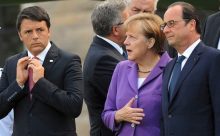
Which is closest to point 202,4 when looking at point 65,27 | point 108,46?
point 65,27

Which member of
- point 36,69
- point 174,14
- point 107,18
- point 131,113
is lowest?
point 131,113

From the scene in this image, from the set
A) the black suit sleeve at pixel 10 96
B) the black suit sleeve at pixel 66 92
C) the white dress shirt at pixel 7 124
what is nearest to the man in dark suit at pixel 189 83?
the black suit sleeve at pixel 66 92

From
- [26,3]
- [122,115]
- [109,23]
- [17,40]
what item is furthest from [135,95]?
[17,40]

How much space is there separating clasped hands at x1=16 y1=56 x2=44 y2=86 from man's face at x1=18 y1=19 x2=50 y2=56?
0.33 feet

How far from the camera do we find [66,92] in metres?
5.07

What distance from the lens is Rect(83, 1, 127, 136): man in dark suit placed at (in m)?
5.52

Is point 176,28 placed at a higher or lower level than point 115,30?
higher

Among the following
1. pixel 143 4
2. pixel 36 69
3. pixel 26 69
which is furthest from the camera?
pixel 143 4

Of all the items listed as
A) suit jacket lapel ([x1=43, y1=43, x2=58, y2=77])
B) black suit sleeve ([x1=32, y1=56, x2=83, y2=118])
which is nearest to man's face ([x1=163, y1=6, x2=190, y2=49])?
black suit sleeve ([x1=32, y1=56, x2=83, y2=118])

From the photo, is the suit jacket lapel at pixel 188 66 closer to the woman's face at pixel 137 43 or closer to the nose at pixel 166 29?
the nose at pixel 166 29

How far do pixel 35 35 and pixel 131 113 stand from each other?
912mm

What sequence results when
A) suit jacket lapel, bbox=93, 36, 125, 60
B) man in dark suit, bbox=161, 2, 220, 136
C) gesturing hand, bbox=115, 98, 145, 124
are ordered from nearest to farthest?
man in dark suit, bbox=161, 2, 220, 136
gesturing hand, bbox=115, 98, 145, 124
suit jacket lapel, bbox=93, 36, 125, 60

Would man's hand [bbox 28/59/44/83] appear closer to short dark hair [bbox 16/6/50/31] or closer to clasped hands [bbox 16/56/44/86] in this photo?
clasped hands [bbox 16/56/44/86]

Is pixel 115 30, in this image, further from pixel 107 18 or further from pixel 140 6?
pixel 140 6
